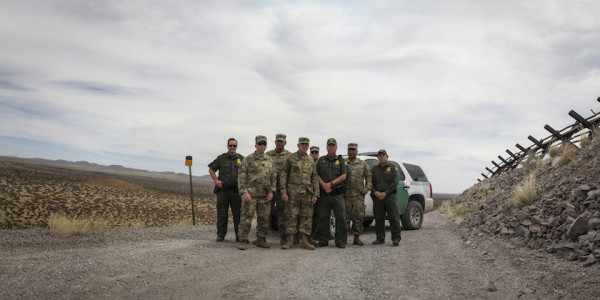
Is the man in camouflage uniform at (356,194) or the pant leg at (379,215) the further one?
the pant leg at (379,215)

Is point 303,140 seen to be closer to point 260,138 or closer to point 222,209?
point 260,138

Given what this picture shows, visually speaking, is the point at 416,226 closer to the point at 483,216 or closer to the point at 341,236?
the point at 483,216

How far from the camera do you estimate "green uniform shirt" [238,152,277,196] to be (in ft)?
24.8

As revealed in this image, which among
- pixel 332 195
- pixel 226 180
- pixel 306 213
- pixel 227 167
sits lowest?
pixel 306 213

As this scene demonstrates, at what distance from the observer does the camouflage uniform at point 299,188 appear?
772cm

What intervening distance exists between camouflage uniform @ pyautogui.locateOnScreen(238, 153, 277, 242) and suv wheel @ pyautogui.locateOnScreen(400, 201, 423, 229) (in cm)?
494

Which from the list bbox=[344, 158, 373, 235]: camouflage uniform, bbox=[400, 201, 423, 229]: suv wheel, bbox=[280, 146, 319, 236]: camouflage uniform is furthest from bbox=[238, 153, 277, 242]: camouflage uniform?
bbox=[400, 201, 423, 229]: suv wheel

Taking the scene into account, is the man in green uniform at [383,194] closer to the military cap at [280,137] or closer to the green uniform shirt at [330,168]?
the green uniform shirt at [330,168]

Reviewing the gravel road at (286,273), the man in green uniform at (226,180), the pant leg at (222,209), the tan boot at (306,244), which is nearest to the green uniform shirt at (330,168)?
the tan boot at (306,244)

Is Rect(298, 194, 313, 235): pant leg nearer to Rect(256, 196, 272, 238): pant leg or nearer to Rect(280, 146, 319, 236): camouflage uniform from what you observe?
Rect(280, 146, 319, 236): camouflage uniform

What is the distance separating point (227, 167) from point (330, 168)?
2.18m

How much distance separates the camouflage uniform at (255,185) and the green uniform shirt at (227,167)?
76 centimetres

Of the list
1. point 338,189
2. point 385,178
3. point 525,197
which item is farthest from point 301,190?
point 525,197

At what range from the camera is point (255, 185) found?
24.9 ft
